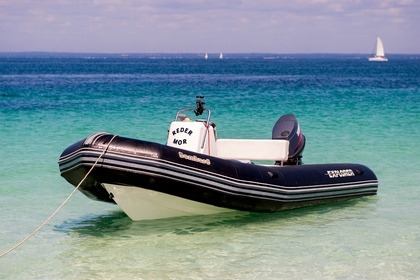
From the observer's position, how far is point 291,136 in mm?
9266

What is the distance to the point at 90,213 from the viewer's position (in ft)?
28.5

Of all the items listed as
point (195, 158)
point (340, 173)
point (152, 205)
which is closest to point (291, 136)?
point (340, 173)

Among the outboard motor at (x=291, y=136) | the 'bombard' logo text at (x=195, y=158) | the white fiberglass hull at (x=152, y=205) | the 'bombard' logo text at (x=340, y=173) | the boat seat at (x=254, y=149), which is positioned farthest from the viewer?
the outboard motor at (x=291, y=136)

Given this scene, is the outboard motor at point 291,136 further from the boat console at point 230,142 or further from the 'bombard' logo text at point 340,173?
the 'bombard' logo text at point 340,173

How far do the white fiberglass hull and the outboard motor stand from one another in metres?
1.44

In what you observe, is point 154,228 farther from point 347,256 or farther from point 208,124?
point 347,256

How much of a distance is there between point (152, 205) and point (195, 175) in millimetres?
627

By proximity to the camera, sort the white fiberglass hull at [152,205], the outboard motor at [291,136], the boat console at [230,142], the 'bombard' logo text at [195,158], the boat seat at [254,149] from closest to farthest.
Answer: the 'bombard' logo text at [195,158], the white fiberglass hull at [152,205], the boat console at [230,142], the boat seat at [254,149], the outboard motor at [291,136]

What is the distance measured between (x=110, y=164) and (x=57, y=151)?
715 cm

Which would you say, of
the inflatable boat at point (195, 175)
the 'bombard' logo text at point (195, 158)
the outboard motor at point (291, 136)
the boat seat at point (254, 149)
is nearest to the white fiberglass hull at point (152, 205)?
the inflatable boat at point (195, 175)

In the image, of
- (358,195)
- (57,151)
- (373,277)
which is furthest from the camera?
(57,151)

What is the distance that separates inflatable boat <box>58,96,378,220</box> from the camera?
7090 millimetres

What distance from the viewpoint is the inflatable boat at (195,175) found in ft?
23.3

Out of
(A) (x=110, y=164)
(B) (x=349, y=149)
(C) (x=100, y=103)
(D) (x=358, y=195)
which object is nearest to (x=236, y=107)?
(C) (x=100, y=103)
